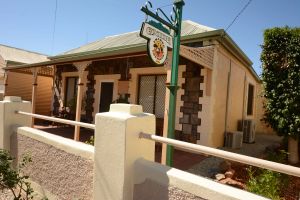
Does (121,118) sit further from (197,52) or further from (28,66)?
(28,66)

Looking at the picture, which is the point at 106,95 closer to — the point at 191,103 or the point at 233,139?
the point at 191,103

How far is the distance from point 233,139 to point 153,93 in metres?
3.33

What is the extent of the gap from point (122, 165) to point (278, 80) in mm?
6333

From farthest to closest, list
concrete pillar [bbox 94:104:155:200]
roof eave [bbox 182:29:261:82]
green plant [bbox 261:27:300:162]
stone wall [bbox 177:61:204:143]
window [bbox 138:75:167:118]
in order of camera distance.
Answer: window [bbox 138:75:167:118]
stone wall [bbox 177:61:204:143]
roof eave [bbox 182:29:261:82]
green plant [bbox 261:27:300:162]
concrete pillar [bbox 94:104:155:200]

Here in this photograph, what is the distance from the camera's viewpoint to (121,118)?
2.19 meters

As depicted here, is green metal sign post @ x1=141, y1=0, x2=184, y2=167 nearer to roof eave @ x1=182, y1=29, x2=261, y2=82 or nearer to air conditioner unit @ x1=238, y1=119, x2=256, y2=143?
roof eave @ x1=182, y1=29, x2=261, y2=82

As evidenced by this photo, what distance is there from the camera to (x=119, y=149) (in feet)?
7.22

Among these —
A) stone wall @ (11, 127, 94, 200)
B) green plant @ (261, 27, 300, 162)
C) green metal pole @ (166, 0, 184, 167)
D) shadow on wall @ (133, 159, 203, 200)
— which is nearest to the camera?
shadow on wall @ (133, 159, 203, 200)

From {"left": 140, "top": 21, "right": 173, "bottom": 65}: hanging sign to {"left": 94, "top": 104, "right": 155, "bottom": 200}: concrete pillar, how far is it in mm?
1775

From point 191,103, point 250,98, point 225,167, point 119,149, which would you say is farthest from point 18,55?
point 119,149

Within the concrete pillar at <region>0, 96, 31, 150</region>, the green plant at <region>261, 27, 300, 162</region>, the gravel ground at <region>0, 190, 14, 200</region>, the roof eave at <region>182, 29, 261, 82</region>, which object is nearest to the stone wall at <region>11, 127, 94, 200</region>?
the concrete pillar at <region>0, 96, 31, 150</region>

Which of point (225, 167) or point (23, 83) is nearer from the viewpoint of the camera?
point (225, 167)

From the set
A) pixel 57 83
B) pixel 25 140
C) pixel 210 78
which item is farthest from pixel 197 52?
pixel 57 83

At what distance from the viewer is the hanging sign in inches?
150
